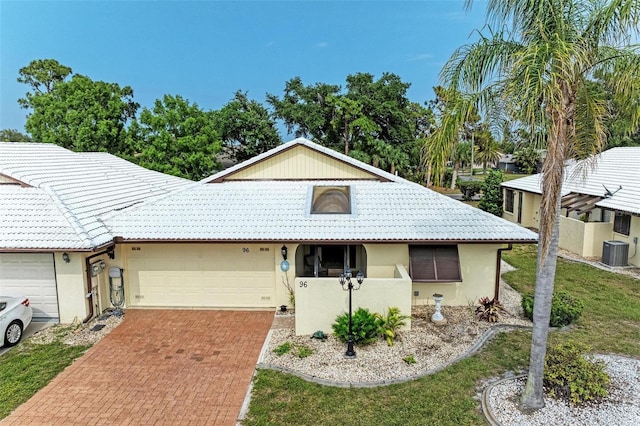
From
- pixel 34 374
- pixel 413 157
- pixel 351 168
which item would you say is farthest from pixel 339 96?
pixel 34 374

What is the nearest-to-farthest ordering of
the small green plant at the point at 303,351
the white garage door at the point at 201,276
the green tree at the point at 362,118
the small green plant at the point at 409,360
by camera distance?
1. the small green plant at the point at 409,360
2. the small green plant at the point at 303,351
3. the white garage door at the point at 201,276
4. the green tree at the point at 362,118

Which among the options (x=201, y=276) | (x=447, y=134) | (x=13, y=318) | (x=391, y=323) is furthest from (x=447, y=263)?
(x=13, y=318)

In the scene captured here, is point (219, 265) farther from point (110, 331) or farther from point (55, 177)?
point (55, 177)

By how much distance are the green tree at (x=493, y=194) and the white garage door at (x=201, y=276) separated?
23.0 m

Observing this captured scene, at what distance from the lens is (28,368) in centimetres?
931

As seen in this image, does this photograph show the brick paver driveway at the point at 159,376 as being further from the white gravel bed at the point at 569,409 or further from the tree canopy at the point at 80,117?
the tree canopy at the point at 80,117

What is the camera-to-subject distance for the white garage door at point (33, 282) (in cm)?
1166

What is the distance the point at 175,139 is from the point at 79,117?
27.2 ft

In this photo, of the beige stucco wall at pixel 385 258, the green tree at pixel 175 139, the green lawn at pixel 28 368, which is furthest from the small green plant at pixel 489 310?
the green tree at pixel 175 139

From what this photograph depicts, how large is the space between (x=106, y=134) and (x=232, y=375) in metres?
30.8

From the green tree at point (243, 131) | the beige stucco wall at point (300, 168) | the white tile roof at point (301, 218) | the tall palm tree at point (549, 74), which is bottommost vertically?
the white tile roof at point (301, 218)

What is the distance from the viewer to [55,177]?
46.2 feet

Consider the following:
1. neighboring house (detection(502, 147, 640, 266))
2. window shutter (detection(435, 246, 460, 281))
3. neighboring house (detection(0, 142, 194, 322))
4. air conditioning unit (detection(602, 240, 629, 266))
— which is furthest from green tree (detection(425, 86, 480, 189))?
air conditioning unit (detection(602, 240, 629, 266))

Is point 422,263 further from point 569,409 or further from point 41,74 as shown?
point 41,74
